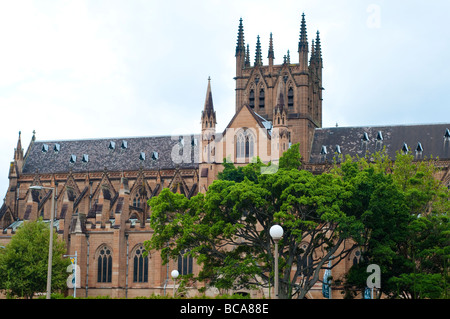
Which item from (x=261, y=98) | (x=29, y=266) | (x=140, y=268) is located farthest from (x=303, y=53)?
(x=29, y=266)

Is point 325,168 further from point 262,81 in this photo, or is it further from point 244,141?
point 262,81

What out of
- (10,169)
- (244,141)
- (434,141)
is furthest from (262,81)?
(10,169)

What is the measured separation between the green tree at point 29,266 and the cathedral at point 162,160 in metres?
4.99

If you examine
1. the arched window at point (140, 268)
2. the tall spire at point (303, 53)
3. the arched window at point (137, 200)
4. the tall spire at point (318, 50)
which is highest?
the tall spire at point (318, 50)

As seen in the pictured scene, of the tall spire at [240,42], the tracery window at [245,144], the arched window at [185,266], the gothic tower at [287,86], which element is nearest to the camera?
the arched window at [185,266]

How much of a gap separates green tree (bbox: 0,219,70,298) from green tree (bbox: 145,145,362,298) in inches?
756

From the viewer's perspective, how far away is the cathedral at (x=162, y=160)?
76500 mm

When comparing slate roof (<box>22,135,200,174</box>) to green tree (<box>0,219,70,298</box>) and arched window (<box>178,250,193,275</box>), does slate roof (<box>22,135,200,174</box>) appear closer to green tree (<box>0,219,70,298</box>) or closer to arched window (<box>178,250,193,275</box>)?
arched window (<box>178,250,193,275</box>)

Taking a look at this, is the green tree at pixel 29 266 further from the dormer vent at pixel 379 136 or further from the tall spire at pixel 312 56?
the tall spire at pixel 312 56

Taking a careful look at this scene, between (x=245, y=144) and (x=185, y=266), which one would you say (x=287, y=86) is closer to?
(x=245, y=144)

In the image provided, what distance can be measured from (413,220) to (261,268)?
12329 mm

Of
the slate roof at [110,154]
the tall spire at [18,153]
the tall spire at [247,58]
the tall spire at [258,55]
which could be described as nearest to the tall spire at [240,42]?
the tall spire at [247,58]

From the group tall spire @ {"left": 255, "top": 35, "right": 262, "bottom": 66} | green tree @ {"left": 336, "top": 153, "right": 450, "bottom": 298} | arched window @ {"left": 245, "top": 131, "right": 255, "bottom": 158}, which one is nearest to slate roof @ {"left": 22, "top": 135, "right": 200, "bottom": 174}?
arched window @ {"left": 245, "top": 131, "right": 255, "bottom": 158}

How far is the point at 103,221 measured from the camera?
8031 cm
